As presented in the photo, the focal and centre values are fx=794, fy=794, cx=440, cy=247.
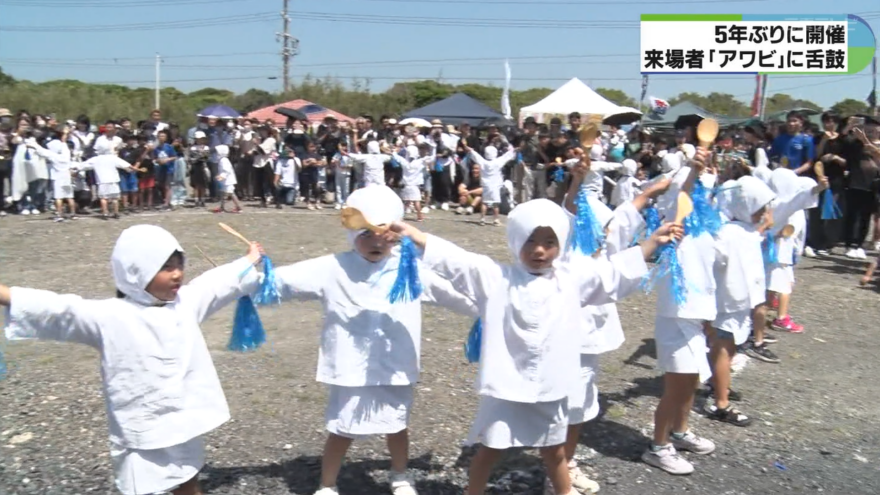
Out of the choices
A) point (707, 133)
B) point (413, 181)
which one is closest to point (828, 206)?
point (413, 181)

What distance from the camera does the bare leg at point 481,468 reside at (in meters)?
3.70

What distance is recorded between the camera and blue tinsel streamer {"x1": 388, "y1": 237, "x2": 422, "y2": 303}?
3652 mm

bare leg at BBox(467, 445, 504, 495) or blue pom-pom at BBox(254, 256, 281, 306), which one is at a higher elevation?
blue pom-pom at BBox(254, 256, 281, 306)

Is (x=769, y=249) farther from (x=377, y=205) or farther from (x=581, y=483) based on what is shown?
(x=377, y=205)

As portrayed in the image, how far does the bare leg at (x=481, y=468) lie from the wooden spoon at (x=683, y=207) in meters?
1.51

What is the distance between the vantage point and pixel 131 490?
3223 mm

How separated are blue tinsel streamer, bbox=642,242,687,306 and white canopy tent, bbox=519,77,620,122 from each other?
14996 mm

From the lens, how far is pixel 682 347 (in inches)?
178

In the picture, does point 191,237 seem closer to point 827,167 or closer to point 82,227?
point 82,227

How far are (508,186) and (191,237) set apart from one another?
6.38 metres

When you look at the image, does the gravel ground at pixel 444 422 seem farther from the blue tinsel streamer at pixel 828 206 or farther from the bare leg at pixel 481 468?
the blue tinsel streamer at pixel 828 206

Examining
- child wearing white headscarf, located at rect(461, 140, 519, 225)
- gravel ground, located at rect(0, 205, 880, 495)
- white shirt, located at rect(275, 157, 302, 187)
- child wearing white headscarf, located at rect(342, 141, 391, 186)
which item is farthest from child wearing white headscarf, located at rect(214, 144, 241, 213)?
gravel ground, located at rect(0, 205, 880, 495)

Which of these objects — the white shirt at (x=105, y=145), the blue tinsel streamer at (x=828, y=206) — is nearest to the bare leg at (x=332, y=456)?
the blue tinsel streamer at (x=828, y=206)

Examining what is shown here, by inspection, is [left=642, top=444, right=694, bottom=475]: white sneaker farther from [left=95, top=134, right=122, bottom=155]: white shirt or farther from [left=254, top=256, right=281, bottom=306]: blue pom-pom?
[left=95, top=134, right=122, bottom=155]: white shirt
